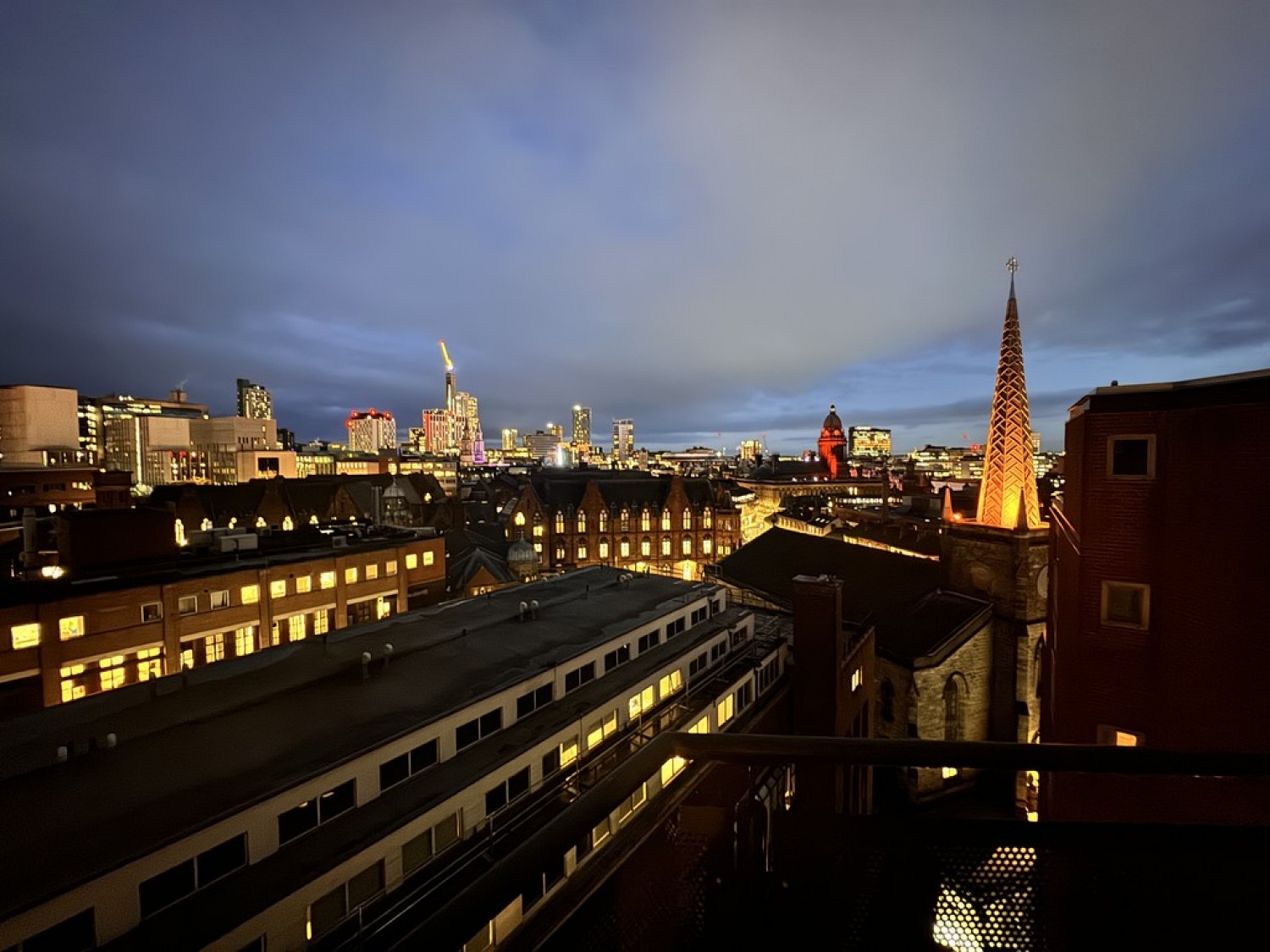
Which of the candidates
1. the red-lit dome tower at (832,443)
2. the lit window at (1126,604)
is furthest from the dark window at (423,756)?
the red-lit dome tower at (832,443)

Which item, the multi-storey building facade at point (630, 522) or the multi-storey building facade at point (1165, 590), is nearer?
the multi-storey building facade at point (1165, 590)

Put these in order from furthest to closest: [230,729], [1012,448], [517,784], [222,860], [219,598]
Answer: [1012,448] < [219,598] < [517,784] < [230,729] < [222,860]

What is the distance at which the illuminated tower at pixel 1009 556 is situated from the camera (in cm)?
2861

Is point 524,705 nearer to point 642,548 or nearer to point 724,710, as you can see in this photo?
point 724,710

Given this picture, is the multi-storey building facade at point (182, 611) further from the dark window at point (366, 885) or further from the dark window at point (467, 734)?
the dark window at point (366, 885)

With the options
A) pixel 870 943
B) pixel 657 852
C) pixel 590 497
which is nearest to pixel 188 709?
pixel 657 852

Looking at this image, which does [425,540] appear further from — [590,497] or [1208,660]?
[1208,660]

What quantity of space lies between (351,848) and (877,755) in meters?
11.4

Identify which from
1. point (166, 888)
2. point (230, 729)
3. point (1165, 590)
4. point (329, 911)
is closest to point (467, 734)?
point (329, 911)

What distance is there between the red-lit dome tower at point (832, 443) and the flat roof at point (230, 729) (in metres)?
97.8

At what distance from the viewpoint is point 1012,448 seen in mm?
30516

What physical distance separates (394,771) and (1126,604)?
61.3 feet

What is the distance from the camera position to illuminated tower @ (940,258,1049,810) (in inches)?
1126

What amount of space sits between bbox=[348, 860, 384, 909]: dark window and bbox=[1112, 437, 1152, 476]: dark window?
63.6 feet
